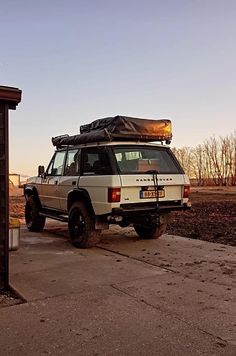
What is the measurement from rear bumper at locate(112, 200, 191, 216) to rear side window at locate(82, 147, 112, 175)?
28.6 inches

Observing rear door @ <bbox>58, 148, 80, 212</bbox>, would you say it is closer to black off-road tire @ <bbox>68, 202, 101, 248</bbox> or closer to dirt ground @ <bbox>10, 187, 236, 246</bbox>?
black off-road tire @ <bbox>68, 202, 101, 248</bbox>

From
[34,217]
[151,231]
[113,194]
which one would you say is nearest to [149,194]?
[113,194]

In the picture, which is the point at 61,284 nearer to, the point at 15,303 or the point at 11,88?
the point at 15,303

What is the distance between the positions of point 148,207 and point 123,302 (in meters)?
3.10

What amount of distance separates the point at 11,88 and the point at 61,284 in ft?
8.66

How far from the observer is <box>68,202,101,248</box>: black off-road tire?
25.3 ft

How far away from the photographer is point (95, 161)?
7.82 m

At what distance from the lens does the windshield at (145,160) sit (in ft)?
24.8

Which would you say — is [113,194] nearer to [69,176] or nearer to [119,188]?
[119,188]

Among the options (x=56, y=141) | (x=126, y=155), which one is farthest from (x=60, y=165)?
(x=126, y=155)

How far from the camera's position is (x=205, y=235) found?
→ 9117 mm

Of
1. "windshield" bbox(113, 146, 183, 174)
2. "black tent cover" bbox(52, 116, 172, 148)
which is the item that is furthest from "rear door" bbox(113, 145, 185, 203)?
"black tent cover" bbox(52, 116, 172, 148)

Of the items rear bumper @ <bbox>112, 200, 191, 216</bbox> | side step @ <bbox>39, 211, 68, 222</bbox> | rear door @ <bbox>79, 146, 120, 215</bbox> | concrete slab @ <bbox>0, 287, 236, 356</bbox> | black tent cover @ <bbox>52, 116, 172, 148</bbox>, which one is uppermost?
black tent cover @ <bbox>52, 116, 172, 148</bbox>

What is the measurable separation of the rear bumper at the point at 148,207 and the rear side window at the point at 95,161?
727 millimetres
